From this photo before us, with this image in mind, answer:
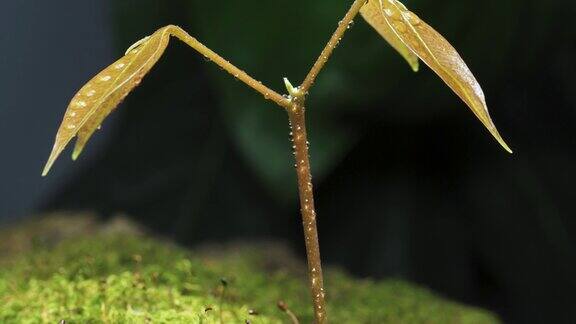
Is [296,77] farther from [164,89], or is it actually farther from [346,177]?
[164,89]

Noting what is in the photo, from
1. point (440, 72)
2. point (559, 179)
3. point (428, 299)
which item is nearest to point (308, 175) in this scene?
point (440, 72)

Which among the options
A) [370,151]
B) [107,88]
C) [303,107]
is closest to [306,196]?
[303,107]

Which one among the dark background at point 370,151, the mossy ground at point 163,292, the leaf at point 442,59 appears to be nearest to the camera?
the leaf at point 442,59

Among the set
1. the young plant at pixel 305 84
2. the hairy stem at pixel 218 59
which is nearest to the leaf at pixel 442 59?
the young plant at pixel 305 84

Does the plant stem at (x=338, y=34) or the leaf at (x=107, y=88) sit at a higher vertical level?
the plant stem at (x=338, y=34)

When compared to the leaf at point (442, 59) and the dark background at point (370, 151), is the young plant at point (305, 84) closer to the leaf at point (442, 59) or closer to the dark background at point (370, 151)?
the leaf at point (442, 59)

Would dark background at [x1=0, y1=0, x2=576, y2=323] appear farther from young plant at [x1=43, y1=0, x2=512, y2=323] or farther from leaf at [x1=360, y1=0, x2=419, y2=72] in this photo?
young plant at [x1=43, y1=0, x2=512, y2=323]

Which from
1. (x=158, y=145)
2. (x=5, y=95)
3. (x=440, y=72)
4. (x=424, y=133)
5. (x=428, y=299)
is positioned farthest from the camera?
(x=5, y=95)
